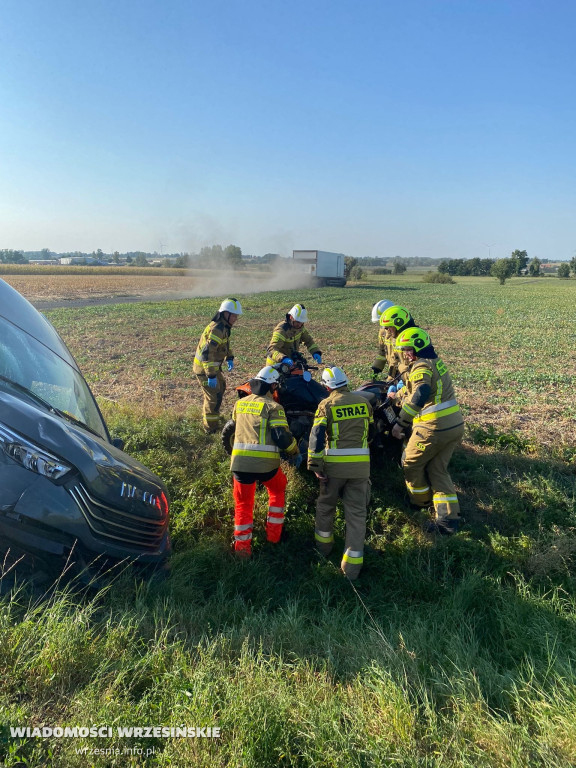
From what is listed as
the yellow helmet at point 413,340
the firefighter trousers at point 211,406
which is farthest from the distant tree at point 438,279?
the yellow helmet at point 413,340

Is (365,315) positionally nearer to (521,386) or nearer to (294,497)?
(521,386)

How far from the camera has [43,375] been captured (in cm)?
312

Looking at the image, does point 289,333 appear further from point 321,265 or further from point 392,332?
point 321,265

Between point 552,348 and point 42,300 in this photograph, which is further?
point 42,300

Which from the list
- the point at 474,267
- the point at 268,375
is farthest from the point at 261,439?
the point at 474,267

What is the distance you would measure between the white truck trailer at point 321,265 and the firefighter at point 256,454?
42.8 m

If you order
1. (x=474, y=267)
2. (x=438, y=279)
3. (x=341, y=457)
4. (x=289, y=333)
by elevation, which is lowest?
(x=341, y=457)

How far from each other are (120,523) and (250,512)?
195 centimetres

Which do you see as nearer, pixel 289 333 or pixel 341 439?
pixel 341 439

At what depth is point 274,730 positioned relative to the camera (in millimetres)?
1937

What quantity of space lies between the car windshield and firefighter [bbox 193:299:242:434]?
9.74 ft

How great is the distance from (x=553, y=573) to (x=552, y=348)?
11.7 meters

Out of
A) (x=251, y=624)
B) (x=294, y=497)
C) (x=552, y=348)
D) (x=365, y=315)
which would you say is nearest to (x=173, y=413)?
(x=294, y=497)

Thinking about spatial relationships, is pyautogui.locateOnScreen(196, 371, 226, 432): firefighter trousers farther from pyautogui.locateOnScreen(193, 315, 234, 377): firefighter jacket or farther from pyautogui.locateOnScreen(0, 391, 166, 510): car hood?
pyautogui.locateOnScreen(0, 391, 166, 510): car hood
